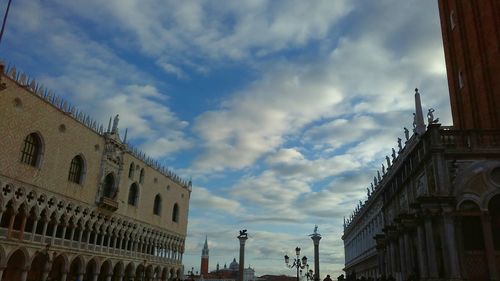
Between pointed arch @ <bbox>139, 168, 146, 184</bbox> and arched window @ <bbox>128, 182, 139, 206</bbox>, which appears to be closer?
arched window @ <bbox>128, 182, 139, 206</bbox>

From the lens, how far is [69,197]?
118 ft

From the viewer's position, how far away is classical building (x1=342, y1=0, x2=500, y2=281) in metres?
16.1

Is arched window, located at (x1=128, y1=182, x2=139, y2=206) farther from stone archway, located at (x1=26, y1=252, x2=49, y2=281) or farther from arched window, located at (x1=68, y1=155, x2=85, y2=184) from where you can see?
stone archway, located at (x1=26, y1=252, x2=49, y2=281)

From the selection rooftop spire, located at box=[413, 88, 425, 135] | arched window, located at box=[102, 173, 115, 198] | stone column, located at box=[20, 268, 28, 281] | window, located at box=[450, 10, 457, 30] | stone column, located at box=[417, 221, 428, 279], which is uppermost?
window, located at box=[450, 10, 457, 30]

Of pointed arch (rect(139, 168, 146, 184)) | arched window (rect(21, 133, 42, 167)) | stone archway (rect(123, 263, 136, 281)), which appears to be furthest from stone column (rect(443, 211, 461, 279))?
stone archway (rect(123, 263, 136, 281))

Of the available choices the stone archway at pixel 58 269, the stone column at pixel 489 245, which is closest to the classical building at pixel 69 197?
the stone archway at pixel 58 269

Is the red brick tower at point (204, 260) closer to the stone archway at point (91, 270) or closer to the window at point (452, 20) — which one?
the stone archway at point (91, 270)

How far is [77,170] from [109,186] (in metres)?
5.90

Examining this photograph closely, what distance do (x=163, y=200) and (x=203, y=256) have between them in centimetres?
7860

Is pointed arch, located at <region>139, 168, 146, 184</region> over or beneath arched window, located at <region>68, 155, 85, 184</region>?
over

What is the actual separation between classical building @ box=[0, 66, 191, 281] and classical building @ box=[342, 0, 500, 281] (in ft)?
79.2

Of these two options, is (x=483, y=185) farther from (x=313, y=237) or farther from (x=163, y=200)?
(x=163, y=200)

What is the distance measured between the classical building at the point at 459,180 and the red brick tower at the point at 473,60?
0.18ft

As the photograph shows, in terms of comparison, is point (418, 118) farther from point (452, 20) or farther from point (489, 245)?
point (489, 245)
